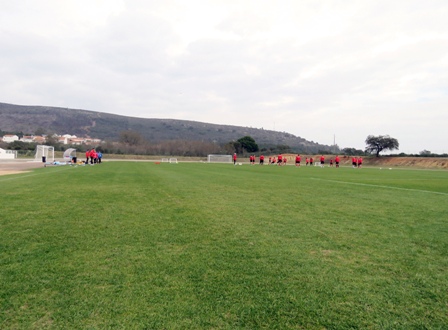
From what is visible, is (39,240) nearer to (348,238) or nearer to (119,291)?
(119,291)

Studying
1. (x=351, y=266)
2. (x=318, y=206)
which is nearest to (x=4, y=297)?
(x=351, y=266)

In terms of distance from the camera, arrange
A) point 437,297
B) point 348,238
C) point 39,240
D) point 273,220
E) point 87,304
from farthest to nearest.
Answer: point 273,220 → point 348,238 → point 39,240 → point 437,297 → point 87,304

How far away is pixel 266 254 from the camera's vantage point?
4.41m

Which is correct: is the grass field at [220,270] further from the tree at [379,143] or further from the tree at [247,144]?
the tree at [247,144]

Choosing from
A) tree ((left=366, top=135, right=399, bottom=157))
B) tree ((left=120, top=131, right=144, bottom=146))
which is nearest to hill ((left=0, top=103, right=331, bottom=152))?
tree ((left=120, top=131, right=144, bottom=146))

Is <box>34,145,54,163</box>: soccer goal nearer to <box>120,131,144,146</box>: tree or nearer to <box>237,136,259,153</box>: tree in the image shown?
<box>120,131,144,146</box>: tree

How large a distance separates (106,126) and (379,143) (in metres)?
126

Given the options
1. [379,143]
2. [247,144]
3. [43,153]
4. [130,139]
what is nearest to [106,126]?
[130,139]

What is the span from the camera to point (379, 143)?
258 feet

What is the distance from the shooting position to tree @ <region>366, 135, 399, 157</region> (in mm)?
76875

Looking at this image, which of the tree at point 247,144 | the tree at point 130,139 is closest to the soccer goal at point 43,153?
the tree at point 130,139

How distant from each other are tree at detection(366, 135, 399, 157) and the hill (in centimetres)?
6417

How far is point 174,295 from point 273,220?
387cm

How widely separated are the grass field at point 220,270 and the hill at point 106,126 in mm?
136307
